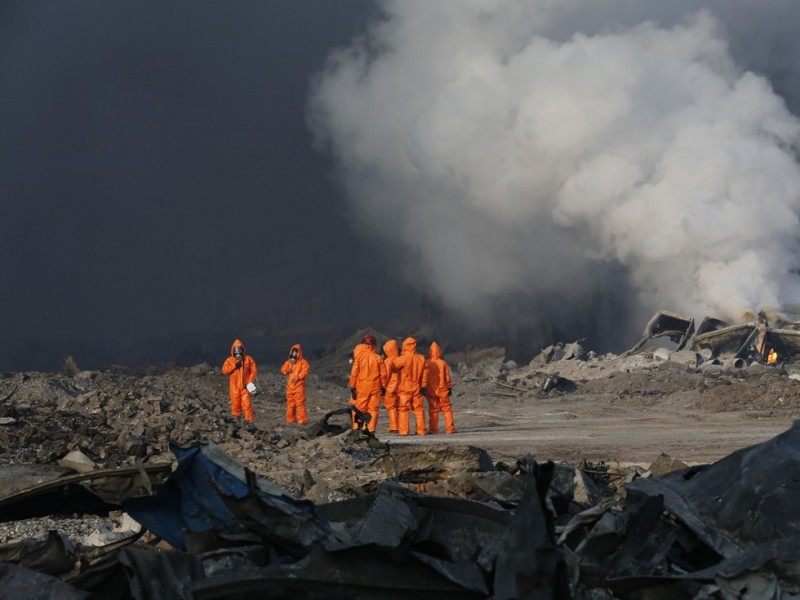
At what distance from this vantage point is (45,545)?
3.94m

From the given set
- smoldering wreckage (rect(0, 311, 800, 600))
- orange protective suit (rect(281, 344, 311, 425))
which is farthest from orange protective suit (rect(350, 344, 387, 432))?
smoldering wreckage (rect(0, 311, 800, 600))

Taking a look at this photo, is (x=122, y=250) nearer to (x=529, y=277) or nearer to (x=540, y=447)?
(x=529, y=277)

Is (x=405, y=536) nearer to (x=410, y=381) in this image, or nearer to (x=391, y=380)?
(x=410, y=381)

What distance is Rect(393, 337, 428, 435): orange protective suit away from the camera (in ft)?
49.9

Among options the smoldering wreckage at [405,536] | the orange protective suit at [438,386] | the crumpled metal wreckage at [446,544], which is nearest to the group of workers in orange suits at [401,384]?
the orange protective suit at [438,386]

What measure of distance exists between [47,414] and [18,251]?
104ft

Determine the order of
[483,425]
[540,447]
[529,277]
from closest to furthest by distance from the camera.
→ 1. [540,447]
2. [483,425]
3. [529,277]

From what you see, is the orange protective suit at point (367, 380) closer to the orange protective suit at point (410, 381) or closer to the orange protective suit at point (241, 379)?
the orange protective suit at point (410, 381)

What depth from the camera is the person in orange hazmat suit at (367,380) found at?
1508cm

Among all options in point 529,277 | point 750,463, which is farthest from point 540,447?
point 529,277

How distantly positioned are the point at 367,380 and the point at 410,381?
2.09ft

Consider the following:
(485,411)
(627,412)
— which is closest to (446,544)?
(627,412)

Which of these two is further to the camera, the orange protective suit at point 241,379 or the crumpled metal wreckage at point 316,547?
the orange protective suit at point 241,379

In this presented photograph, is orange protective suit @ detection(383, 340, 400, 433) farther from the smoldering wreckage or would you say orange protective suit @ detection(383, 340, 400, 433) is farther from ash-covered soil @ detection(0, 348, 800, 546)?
the smoldering wreckage
